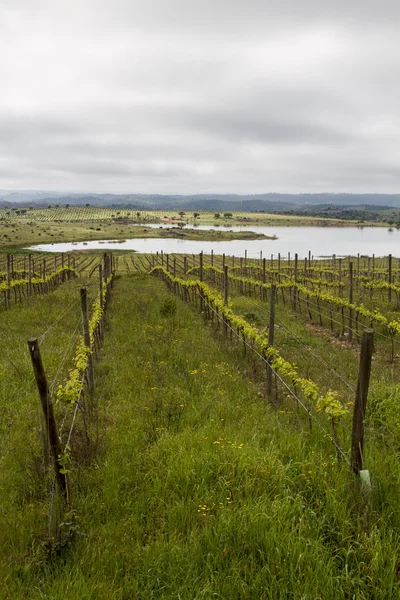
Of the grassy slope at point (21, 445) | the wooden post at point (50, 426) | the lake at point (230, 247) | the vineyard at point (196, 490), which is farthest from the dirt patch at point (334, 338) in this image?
the lake at point (230, 247)

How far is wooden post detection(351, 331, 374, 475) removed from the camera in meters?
4.60

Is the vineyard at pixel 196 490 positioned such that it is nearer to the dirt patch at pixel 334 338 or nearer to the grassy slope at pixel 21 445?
the grassy slope at pixel 21 445

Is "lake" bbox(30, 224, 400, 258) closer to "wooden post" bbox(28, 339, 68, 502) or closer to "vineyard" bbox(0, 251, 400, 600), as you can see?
"vineyard" bbox(0, 251, 400, 600)

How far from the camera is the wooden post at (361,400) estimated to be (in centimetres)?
460

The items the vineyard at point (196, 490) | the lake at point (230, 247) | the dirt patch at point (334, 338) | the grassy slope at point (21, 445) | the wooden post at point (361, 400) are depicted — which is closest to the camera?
the vineyard at point (196, 490)

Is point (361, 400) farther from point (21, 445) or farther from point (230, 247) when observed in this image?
point (230, 247)

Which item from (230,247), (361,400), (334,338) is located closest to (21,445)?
(361,400)

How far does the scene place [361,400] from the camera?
4.76 m

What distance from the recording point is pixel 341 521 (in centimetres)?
419

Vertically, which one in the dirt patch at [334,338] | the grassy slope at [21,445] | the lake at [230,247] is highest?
the lake at [230,247]

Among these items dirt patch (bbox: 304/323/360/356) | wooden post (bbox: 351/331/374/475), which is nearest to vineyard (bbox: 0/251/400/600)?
wooden post (bbox: 351/331/374/475)

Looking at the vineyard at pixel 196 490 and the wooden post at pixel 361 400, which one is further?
the wooden post at pixel 361 400

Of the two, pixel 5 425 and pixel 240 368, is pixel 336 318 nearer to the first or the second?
pixel 240 368

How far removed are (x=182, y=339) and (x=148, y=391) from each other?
15.0 feet
